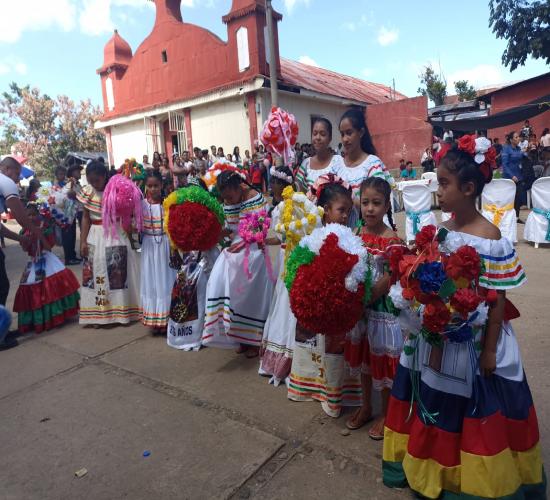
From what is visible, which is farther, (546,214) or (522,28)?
(522,28)

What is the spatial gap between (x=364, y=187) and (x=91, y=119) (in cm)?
3932

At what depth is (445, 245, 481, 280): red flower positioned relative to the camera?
1.84m

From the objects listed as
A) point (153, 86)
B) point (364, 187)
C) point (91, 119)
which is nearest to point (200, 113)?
point (153, 86)

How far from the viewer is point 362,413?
2.82m

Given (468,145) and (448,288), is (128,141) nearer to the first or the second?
(468,145)

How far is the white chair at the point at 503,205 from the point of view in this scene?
25.0ft

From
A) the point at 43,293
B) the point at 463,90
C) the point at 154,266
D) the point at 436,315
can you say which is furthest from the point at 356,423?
the point at 463,90

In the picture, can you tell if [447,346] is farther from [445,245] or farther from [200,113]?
[200,113]

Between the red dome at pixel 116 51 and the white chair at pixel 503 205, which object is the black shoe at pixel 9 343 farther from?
the red dome at pixel 116 51

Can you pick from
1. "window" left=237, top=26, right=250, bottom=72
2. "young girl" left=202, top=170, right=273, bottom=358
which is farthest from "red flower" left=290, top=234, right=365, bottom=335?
"window" left=237, top=26, right=250, bottom=72

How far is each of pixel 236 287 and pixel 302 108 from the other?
56.8ft

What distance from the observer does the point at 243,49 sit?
57.3 feet

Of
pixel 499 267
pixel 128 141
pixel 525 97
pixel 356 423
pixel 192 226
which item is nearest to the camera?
pixel 499 267

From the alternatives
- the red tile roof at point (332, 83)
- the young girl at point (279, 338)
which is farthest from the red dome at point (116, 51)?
the young girl at point (279, 338)
